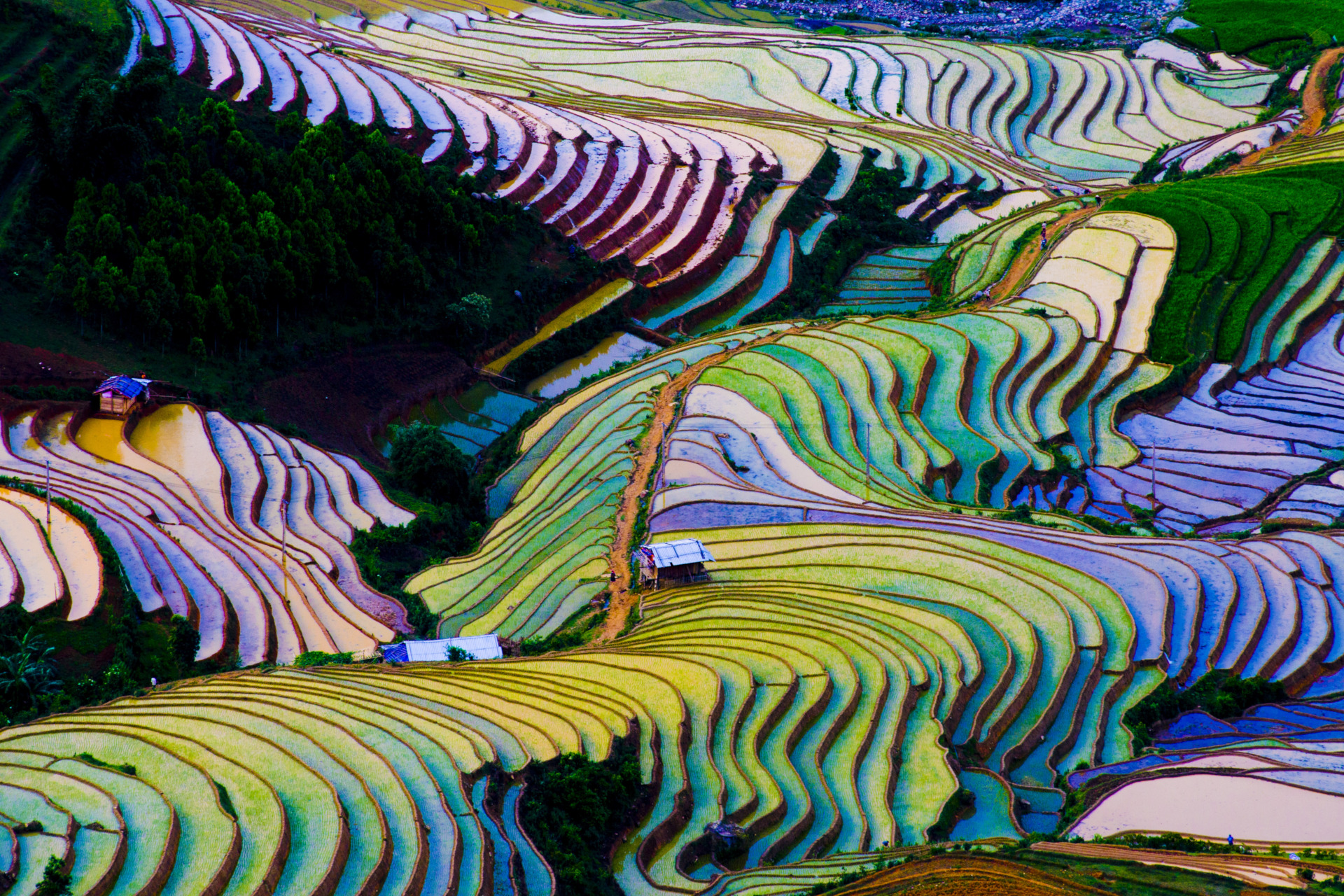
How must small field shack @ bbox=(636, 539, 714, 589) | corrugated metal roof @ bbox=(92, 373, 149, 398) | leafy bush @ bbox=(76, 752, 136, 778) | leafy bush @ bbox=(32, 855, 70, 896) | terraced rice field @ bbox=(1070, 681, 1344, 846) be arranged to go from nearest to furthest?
leafy bush @ bbox=(32, 855, 70, 896) < leafy bush @ bbox=(76, 752, 136, 778) < terraced rice field @ bbox=(1070, 681, 1344, 846) < small field shack @ bbox=(636, 539, 714, 589) < corrugated metal roof @ bbox=(92, 373, 149, 398)

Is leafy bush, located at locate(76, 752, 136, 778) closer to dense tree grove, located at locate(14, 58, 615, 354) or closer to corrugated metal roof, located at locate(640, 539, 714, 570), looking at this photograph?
corrugated metal roof, located at locate(640, 539, 714, 570)

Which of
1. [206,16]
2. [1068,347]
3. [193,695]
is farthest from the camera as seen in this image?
[206,16]

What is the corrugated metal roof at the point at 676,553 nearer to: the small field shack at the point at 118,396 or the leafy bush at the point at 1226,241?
the small field shack at the point at 118,396

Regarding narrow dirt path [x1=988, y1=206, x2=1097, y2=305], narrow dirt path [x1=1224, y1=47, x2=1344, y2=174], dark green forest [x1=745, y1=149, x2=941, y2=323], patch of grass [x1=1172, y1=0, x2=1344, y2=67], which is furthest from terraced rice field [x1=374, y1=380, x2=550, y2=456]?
patch of grass [x1=1172, y1=0, x2=1344, y2=67]

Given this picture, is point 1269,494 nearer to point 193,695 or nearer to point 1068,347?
point 1068,347

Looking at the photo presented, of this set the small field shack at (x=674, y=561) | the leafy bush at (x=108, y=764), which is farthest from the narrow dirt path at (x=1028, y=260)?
the leafy bush at (x=108, y=764)

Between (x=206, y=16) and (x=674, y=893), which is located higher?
(x=206, y=16)

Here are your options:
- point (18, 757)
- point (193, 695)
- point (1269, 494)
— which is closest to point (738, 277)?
point (1269, 494)
